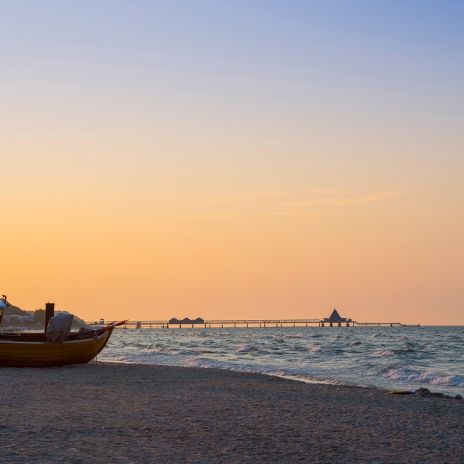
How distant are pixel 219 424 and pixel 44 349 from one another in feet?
60.8

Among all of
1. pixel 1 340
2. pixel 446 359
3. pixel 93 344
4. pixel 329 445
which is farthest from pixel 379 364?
pixel 329 445

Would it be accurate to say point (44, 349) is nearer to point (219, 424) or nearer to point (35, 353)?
point (35, 353)

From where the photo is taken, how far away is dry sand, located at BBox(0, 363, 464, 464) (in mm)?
11016

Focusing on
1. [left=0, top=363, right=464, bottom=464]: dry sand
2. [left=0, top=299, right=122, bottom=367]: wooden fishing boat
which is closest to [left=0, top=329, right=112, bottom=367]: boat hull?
[left=0, top=299, right=122, bottom=367]: wooden fishing boat

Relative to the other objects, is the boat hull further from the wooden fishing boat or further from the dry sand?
the dry sand

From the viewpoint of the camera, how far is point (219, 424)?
1388 cm

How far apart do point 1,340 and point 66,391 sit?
40.5 ft

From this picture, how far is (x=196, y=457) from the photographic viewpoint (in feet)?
35.4

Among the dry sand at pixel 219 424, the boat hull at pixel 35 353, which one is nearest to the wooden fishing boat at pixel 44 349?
the boat hull at pixel 35 353

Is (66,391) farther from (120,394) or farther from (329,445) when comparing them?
(329,445)

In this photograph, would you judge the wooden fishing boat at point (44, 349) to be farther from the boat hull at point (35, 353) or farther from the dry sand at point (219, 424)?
the dry sand at point (219, 424)

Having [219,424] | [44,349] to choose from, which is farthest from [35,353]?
[219,424]

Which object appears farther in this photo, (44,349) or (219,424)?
(44,349)

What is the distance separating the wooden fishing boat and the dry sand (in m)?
8.29
